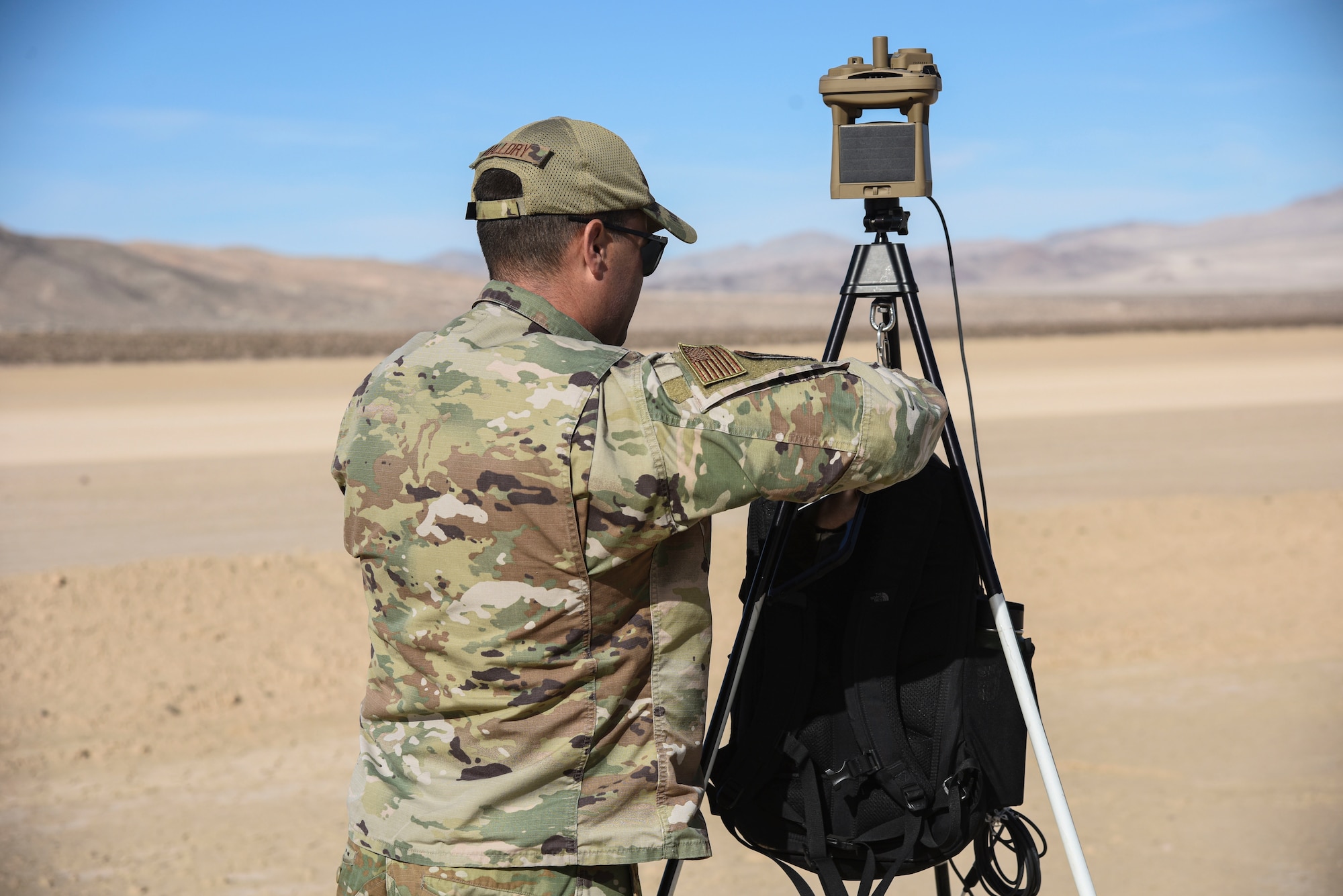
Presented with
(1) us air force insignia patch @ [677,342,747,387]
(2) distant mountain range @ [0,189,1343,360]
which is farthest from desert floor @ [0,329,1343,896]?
(2) distant mountain range @ [0,189,1343,360]

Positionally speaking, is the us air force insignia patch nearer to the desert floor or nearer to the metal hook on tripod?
the metal hook on tripod

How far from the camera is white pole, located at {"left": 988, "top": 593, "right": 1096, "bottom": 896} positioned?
2.37 meters

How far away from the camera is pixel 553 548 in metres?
1.92

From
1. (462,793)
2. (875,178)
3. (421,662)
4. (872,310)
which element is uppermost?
(875,178)

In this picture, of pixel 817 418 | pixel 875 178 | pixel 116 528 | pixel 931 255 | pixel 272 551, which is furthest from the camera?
pixel 931 255

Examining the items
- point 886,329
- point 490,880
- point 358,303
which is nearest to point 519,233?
point 886,329

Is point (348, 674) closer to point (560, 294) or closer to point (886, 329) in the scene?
point (886, 329)

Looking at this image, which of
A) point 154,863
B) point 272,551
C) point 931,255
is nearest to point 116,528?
point 272,551

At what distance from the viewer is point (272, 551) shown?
10164 mm

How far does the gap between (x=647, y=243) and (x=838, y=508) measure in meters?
0.60

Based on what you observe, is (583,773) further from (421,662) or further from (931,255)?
(931,255)

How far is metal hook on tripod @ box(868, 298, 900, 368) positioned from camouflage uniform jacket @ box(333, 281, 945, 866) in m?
0.51

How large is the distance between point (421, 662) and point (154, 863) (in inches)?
129

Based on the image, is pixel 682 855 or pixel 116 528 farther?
pixel 116 528
